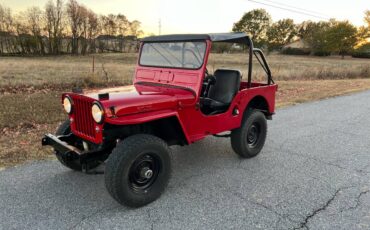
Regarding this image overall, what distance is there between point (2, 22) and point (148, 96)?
41129 mm

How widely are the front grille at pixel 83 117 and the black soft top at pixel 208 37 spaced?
1510 mm

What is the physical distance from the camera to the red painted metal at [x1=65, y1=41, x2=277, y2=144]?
3.06 m

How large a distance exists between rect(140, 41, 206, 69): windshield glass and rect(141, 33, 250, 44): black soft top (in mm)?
57

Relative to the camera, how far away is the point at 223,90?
15.2 feet

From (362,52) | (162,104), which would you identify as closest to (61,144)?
(162,104)

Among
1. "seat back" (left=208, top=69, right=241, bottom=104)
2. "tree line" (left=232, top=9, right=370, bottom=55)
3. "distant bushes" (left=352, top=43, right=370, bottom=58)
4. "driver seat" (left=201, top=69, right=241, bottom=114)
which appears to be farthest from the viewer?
"tree line" (left=232, top=9, right=370, bottom=55)

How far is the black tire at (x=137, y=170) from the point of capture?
9.63ft

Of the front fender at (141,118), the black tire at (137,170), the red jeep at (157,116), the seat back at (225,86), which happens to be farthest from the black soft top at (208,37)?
the black tire at (137,170)

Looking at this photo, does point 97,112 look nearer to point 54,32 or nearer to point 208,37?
point 208,37

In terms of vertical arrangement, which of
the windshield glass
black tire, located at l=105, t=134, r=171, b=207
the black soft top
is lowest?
black tire, located at l=105, t=134, r=171, b=207

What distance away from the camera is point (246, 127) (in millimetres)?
4426

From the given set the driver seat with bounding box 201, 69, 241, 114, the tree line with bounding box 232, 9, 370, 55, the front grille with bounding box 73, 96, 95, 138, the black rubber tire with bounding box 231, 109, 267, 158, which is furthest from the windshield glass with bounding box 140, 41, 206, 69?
the tree line with bounding box 232, 9, 370, 55

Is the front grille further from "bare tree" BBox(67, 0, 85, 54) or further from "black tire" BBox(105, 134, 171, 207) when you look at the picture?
"bare tree" BBox(67, 0, 85, 54)

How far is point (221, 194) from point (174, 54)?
1893mm
